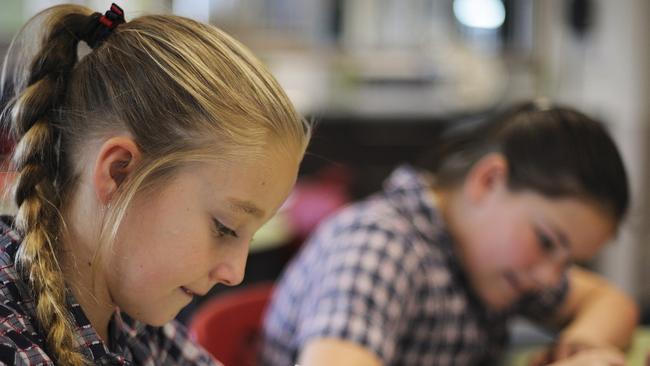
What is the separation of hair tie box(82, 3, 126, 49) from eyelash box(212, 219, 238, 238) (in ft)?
0.74

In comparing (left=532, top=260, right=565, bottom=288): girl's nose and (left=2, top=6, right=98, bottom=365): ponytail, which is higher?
(left=2, top=6, right=98, bottom=365): ponytail

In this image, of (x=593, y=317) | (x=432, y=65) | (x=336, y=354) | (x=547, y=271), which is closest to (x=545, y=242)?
(x=547, y=271)

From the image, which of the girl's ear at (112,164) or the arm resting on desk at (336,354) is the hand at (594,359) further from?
the girl's ear at (112,164)

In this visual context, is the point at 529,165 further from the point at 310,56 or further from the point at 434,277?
the point at 310,56

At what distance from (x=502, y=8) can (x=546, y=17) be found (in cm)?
24

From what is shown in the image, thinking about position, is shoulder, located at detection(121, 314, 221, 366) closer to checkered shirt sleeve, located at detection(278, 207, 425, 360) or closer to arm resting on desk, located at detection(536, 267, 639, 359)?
checkered shirt sleeve, located at detection(278, 207, 425, 360)

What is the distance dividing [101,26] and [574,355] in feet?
2.81

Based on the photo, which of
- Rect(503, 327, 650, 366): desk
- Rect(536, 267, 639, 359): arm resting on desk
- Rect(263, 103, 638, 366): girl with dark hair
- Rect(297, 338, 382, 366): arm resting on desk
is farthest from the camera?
Rect(536, 267, 639, 359): arm resting on desk

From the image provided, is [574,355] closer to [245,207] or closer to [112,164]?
[245,207]

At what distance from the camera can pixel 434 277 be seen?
1329 mm

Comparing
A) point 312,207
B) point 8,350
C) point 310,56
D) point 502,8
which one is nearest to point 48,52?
point 8,350

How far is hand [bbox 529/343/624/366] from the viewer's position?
1119mm

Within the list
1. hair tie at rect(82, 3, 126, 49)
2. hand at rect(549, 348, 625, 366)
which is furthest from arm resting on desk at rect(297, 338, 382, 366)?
hair tie at rect(82, 3, 126, 49)

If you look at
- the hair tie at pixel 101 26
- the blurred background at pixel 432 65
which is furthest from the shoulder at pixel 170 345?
the blurred background at pixel 432 65
